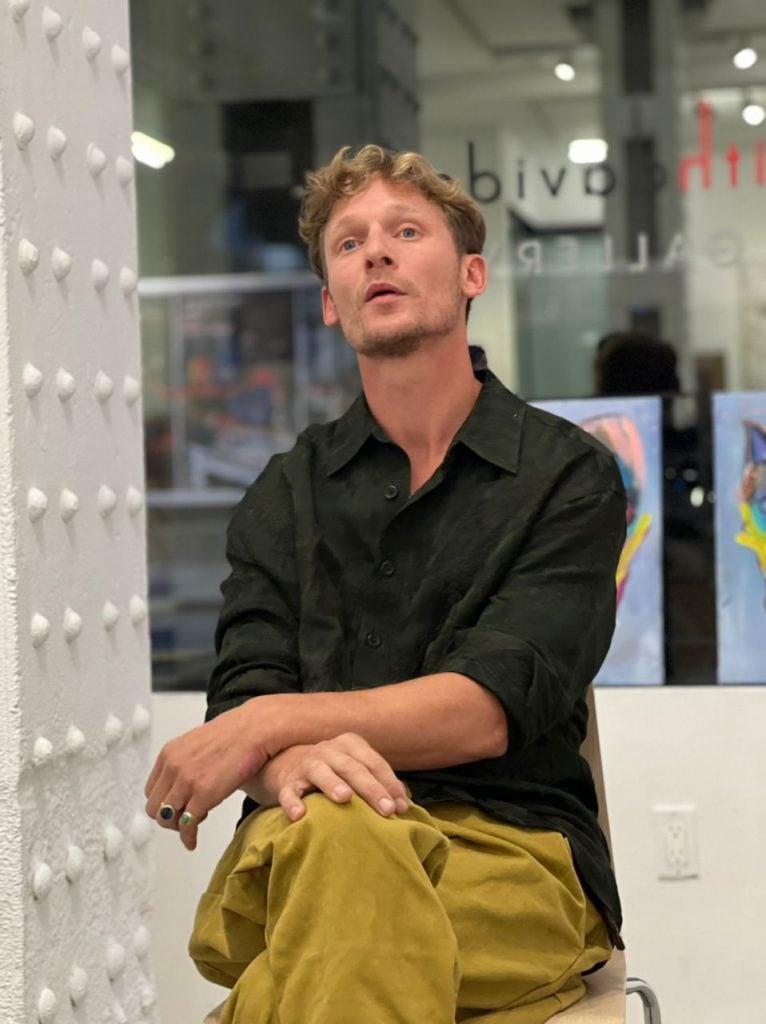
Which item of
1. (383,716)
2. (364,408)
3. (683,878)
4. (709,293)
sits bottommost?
(683,878)

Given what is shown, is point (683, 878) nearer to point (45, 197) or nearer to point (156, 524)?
point (156, 524)

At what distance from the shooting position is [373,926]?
144 cm

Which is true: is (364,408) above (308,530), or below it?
above

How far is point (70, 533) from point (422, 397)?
51cm

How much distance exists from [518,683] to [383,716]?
0.49 ft

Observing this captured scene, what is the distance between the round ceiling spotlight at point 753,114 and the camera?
3104 mm

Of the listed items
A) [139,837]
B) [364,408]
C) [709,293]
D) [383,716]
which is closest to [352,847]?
[383,716]

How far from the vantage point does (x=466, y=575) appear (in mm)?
1881

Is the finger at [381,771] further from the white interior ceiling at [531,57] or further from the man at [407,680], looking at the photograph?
the white interior ceiling at [531,57]

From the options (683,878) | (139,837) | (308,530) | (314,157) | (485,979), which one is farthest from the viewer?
(314,157)

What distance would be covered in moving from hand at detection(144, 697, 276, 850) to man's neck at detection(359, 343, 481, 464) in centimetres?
43

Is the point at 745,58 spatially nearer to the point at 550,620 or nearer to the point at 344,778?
the point at 550,620

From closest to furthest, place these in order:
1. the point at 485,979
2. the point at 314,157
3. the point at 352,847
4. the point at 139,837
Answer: the point at 352,847 < the point at 485,979 < the point at 139,837 < the point at 314,157

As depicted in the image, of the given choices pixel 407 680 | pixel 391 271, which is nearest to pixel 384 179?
pixel 391 271
